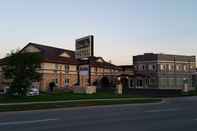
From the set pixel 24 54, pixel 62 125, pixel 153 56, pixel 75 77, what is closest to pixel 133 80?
pixel 153 56

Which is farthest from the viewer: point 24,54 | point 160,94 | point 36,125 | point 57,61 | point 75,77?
point 75,77

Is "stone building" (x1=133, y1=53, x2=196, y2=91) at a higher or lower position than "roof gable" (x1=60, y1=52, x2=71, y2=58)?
lower

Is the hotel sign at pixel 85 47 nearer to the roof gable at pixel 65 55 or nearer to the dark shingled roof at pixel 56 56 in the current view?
the dark shingled roof at pixel 56 56

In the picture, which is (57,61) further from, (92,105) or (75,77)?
(92,105)

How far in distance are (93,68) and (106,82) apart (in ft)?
14.4

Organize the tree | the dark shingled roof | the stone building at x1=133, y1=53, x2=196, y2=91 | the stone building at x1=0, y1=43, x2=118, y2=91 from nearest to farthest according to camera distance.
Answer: the tree, the stone building at x1=0, y1=43, x2=118, y2=91, the dark shingled roof, the stone building at x1=133, y1=53, x2=196, y2=91

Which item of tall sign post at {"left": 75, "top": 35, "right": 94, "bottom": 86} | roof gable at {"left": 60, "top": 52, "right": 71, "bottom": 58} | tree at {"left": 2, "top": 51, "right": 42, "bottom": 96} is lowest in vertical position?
tree at {"left": 2, "top": 51, "right": 42, "bottom": 96}

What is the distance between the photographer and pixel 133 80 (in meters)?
83.2

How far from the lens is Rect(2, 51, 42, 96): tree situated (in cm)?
3134

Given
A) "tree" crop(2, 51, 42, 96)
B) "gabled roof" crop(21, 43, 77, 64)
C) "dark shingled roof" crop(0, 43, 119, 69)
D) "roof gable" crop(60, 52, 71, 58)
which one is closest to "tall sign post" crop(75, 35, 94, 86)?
"tree" crop(2, 51, 42, 96)

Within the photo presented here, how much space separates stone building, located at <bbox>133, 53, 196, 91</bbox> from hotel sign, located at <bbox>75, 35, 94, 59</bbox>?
113 ft

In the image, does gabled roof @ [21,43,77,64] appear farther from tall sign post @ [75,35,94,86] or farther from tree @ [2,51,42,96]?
tree @ [2,51,42,96]

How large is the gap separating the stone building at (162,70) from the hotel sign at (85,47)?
113 feet

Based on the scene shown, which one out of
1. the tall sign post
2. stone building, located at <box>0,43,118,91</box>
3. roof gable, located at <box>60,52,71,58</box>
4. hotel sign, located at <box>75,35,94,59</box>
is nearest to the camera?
the tall sign post
